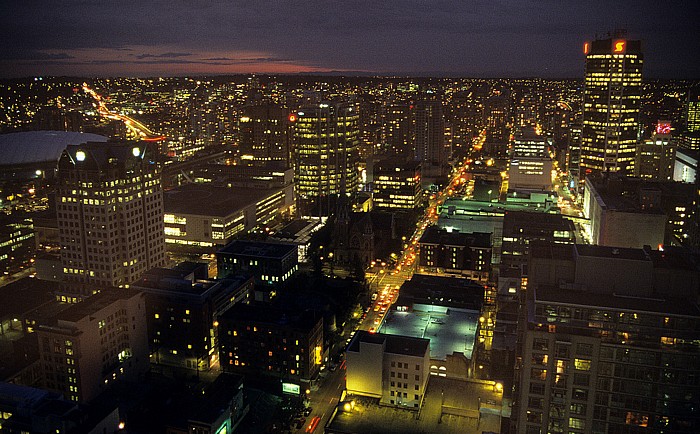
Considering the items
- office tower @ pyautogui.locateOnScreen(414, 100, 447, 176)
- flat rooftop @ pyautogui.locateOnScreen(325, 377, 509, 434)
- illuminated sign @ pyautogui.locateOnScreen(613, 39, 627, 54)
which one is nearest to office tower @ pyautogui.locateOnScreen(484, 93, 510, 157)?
office tower @ pyautogui.locateOnScreen(414, 100, 447, 176)

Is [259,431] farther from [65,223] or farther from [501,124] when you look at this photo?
[501,124]

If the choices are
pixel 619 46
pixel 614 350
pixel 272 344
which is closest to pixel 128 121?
pixel 619 46

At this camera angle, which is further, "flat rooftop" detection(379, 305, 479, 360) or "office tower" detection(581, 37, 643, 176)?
"office tower" detection(581, 37, 643, 176)

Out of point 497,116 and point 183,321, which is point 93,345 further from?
point 497,116

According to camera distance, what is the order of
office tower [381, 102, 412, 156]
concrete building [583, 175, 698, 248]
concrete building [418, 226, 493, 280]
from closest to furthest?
concrete building [583, 175, 698, 248] < concrete building [418, 226, 493, 280] < office tower [381, 102, 412, 156]

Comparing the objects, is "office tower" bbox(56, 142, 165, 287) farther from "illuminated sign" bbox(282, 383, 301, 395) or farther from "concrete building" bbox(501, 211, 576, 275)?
"concrete building" bbox(501, 211, 576, 275)

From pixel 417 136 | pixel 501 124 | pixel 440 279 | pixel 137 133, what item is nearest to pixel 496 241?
pixel 440 279

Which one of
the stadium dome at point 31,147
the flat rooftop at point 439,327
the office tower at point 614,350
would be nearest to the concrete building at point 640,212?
the flat rooftop at point 439,327
